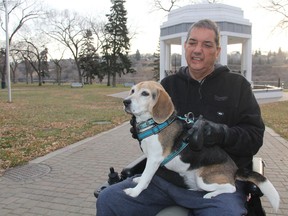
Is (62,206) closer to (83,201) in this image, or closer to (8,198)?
(83,201)

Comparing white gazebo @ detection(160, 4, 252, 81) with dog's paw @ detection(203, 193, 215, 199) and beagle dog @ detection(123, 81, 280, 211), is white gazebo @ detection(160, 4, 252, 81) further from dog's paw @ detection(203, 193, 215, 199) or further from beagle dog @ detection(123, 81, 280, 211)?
dog's paw @ detection(203, 193, 215, 199)

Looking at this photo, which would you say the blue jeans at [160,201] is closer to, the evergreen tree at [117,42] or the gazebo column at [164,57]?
the gazebo column at [164,57]

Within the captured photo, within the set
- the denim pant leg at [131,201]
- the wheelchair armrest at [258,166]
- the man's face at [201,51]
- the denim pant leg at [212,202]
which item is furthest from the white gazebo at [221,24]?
the denim pant leg at [212,202]

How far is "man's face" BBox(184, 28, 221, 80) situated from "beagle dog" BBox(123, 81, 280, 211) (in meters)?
0.58

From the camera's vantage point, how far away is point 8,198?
5.36m

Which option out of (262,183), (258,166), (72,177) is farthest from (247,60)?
(262,183)

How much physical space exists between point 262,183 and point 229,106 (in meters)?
0.73

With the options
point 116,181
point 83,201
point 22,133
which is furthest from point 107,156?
point 116,181

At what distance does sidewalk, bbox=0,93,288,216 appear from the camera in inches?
196

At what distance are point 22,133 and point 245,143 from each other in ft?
30.8

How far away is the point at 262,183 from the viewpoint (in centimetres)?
276

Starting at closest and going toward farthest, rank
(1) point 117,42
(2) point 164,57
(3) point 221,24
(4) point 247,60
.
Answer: (3) point 221,24
(4) point 247,60
(2) point 164,57
(1) point 117,42

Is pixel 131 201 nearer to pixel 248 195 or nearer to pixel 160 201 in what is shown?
pixel 160 201

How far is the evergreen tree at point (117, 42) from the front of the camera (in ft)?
203
